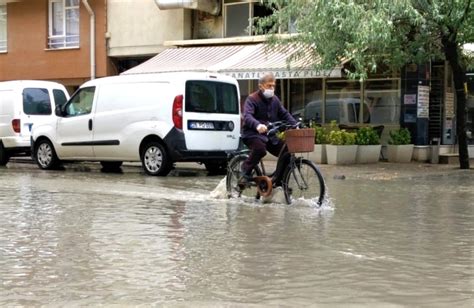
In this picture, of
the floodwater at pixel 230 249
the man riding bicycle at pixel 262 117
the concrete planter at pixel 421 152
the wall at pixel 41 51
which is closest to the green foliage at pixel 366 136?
the concrete planter at pixel 421 152

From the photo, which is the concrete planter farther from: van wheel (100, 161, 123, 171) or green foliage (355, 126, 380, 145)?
van wheel (100, 161, 123, 171)

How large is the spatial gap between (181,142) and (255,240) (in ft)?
21.2

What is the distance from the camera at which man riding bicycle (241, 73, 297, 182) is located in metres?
8.93

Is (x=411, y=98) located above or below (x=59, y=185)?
above

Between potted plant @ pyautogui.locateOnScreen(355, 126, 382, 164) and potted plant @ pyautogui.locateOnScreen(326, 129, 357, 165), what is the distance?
20 cm

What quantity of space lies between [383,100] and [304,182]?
10688 mm

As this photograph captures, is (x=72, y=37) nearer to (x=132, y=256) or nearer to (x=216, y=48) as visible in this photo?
(x=216, y=48)

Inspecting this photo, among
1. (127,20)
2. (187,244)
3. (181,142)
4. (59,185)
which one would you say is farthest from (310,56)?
(187,244)

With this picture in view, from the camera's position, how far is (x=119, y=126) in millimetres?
14047

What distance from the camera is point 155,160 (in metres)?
13.5

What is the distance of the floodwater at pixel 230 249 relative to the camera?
482 centimetres

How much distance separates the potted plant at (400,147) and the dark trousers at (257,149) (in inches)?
359

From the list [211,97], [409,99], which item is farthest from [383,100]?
[211,97]

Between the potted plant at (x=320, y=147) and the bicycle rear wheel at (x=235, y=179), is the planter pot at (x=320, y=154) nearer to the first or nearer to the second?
the potted plant at (x=320, y=147)
